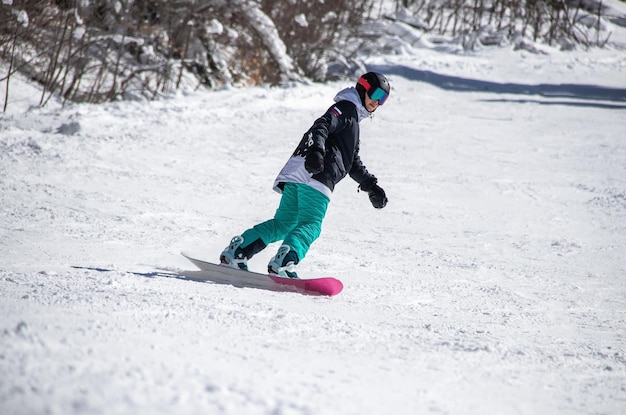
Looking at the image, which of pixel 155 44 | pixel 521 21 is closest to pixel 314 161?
pixel 155 44

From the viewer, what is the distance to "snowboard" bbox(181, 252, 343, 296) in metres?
3.59

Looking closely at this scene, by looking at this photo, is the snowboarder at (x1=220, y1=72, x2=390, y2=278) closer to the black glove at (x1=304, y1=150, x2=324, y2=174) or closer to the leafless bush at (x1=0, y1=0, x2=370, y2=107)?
the black glove at (x1=304, y1=150, x2=324, y2=174)

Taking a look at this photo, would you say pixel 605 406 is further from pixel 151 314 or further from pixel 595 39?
pixel 595 39

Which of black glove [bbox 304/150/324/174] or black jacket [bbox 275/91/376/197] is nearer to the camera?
black glove [bbox 304/150/324/174]

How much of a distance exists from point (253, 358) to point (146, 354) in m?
0.36

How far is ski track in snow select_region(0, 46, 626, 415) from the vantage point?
187cm

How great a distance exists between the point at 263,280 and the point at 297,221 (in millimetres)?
443

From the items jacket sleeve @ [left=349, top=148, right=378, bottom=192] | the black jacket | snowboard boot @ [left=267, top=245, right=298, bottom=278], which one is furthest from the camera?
jacket sleeve @ [left=349, top=148, right=378, bottom=192]

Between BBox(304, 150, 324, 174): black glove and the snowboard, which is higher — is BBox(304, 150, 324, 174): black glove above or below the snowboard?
above

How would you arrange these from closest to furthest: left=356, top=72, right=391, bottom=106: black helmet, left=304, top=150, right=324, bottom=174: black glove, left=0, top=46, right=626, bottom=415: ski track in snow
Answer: left=0, top=46, right=626, bottom=415: ski track in snow → left=304, top=150, right=324, bottom=174: black glove → left=356, top=72, right=391, bottom=106: black helmet

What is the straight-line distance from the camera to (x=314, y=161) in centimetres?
351

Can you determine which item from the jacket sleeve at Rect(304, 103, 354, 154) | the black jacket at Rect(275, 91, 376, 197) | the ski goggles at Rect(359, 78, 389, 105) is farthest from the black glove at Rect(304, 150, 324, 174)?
the ski goggles at Rect(359, 78, 389, 105)

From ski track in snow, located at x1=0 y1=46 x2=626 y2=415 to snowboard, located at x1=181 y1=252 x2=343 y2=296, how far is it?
0.31 ft

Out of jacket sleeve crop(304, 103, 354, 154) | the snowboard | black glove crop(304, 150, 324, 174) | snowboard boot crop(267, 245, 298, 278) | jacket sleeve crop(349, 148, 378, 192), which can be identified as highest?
jacket sleeve crop(304, 103, 354, 154)
